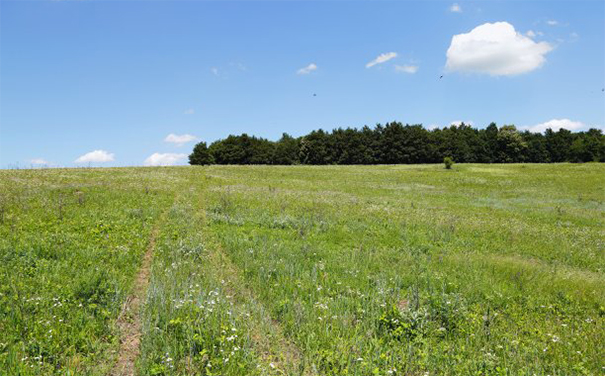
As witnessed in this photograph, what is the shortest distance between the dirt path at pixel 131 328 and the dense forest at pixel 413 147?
10108 cm

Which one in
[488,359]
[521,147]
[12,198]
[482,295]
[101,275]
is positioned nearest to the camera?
[488,359]

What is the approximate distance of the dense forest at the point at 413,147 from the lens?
103500 millimetres

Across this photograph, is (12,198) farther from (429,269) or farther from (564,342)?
(564,342)

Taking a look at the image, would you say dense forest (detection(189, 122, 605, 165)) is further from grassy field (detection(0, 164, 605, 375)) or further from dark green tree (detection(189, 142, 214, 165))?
grassy field (detection(0, 164, 605, 375))

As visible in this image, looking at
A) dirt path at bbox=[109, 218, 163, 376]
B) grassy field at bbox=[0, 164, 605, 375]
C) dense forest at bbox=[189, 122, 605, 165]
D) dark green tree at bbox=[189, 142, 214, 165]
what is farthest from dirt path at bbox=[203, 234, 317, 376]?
dark green tree at bbox=[189, 142, 214, 165]

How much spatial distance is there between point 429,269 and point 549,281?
11.4 ft

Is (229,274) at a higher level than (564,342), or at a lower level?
higher

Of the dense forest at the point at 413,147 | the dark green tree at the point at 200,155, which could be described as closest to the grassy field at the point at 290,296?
the dense forest at the point at 413,147

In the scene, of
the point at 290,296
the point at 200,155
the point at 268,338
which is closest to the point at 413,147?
the point at 200,155

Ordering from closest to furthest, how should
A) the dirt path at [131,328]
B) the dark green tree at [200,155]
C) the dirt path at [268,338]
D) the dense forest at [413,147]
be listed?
the dirt path at [131,328], the dirt path at [268,338], the dense forest at [413,147], the dark green tree at [200,155]

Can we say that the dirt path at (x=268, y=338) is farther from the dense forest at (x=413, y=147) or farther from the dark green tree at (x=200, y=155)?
the dark green tree at (x=200, y=155)

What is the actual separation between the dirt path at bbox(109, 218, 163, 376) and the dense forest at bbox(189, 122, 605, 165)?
10108cm

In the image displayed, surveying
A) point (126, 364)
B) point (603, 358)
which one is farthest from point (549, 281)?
point (126, 364)

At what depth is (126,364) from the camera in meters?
5.55
